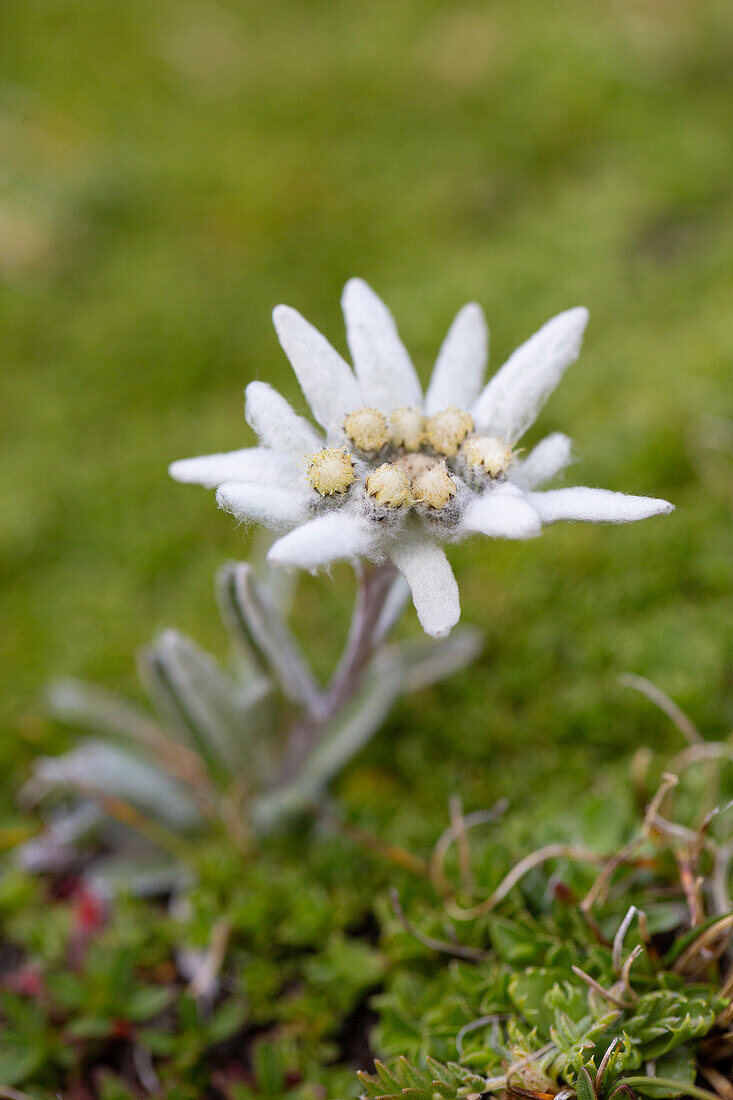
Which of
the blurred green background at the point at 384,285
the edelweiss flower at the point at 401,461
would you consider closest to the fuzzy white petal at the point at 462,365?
the edelweiss flower at the point at 401,461

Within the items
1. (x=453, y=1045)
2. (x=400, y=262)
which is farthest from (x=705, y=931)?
(x=400, y=262)

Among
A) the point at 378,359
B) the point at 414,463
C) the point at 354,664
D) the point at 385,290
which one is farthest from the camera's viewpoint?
the point at 385,290

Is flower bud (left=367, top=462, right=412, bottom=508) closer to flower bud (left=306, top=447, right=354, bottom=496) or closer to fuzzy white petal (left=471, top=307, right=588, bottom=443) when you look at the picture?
flower bud (left=306, top=447, right=354, bottom=496)

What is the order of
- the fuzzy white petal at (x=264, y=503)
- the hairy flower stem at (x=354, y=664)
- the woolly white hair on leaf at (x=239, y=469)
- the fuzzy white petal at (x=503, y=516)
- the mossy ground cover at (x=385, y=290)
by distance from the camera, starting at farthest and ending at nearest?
the mossy ground cover at (x=385, y=290) → the hairy flower stem at (x=354, y=664) → the woolly white hair on leaf at (x=239, y=469) → the fuzzy white petal at (x=264, y=503) → the fuzzy white petal at (x=503, y=516)

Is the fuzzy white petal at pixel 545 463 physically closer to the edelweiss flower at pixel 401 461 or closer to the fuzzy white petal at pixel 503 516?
the edelweiss flower at pixel 401 461

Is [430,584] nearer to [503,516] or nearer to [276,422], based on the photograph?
[503,516]

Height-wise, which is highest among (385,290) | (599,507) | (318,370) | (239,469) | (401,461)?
(385,290)

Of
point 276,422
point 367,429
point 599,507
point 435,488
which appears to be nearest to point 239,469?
point 276,422
